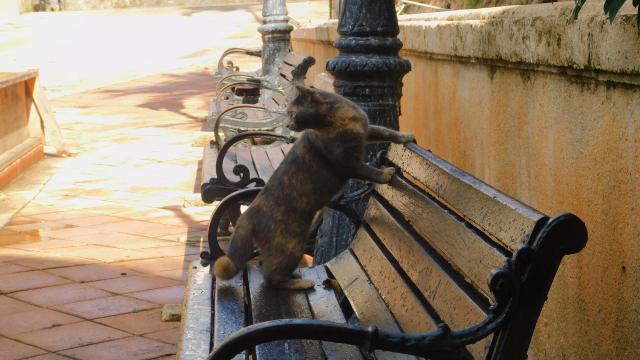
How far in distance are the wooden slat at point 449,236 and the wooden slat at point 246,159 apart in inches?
107

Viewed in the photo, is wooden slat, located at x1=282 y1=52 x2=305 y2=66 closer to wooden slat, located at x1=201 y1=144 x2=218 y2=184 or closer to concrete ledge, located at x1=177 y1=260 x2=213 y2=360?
wooden slat, located at x1=201 y1=144 x2=218 y2=184

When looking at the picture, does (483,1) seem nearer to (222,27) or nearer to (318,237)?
(318,237)

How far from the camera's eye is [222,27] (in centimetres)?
2555

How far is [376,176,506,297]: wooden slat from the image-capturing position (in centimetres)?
223

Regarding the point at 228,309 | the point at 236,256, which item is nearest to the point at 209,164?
the point at 236,256

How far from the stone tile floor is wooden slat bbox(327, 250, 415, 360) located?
1003 mm

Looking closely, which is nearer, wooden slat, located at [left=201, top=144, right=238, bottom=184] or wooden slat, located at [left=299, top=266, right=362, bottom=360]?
wooden slat, located at [left=299, top=266, right=362, bottom=360]

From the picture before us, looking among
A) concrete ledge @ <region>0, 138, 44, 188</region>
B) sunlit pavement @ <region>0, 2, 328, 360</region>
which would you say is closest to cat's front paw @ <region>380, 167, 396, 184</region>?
sunlit pavement @ <region>0, 2, 328, 360</region>

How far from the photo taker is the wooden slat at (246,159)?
588 cm

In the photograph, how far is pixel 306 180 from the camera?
10.8ft

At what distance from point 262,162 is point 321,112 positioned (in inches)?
117

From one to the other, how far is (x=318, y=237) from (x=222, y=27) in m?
21.8

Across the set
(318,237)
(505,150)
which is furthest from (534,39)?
(318,237)

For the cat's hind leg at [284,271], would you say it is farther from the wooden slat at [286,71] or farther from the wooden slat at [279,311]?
the wooden slat at [286,71]
